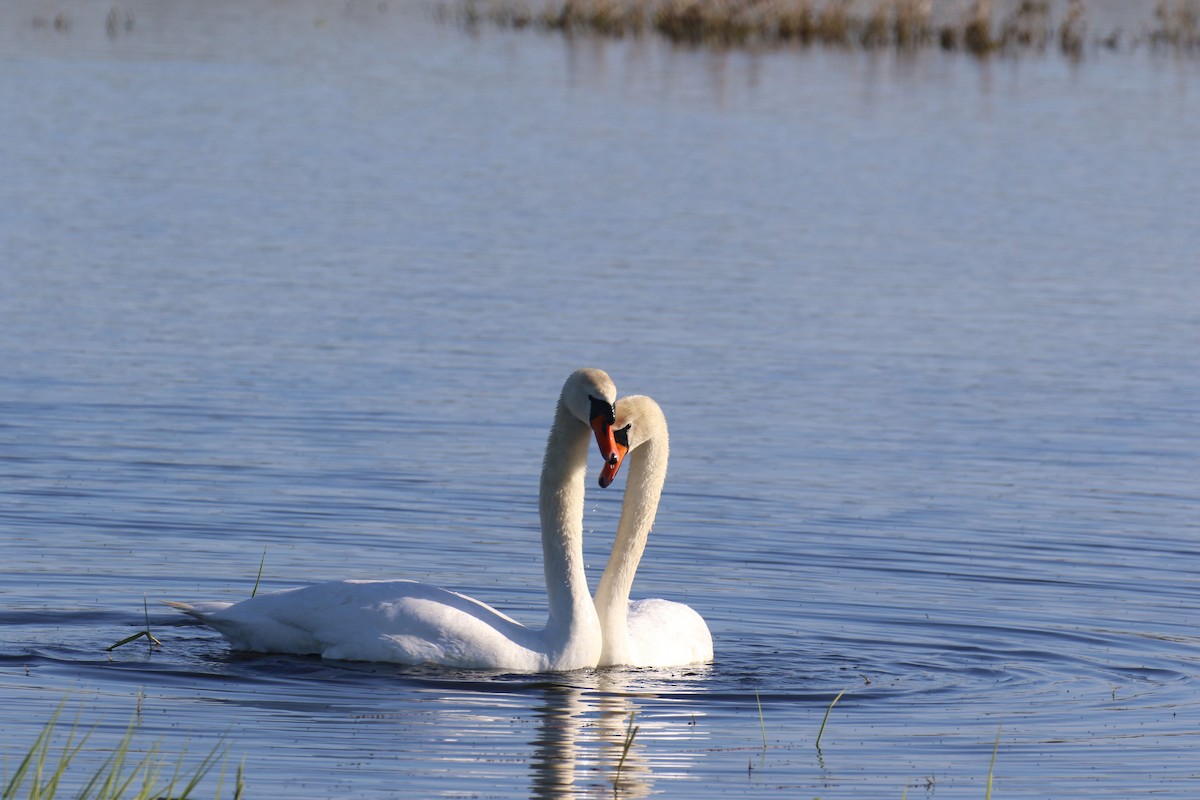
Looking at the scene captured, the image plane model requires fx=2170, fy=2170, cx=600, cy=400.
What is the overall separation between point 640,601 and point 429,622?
1.32 metres

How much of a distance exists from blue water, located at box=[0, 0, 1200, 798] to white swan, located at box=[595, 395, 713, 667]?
15cm

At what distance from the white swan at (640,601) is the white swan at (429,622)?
21 centimetres

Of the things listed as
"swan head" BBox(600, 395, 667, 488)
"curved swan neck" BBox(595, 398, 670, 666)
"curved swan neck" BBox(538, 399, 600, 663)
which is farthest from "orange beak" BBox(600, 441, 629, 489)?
"curved swan neck" BBox(595, 398, 670, 666)

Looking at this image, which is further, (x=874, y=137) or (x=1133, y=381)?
(x=874, y=137)

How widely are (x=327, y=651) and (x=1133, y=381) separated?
9.34 metres

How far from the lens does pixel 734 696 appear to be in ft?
30.2

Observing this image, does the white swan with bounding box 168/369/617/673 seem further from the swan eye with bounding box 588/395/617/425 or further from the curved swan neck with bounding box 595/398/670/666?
the curved swan neck with bounding box 595/398/670/666

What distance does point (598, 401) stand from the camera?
934 centimetres

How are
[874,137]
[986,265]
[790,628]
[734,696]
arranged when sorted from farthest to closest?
[874,137], [986,265], [790,628], [734,696]

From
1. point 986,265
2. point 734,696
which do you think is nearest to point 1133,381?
point 986,265

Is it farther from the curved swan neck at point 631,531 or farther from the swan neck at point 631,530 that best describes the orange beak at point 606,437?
the swan neck at point 631,530

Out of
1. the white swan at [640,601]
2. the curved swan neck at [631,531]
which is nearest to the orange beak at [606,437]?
the white swan at [640,601]

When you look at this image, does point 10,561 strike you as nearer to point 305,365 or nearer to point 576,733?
point 576,733

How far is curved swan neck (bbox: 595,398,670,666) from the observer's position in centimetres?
972
